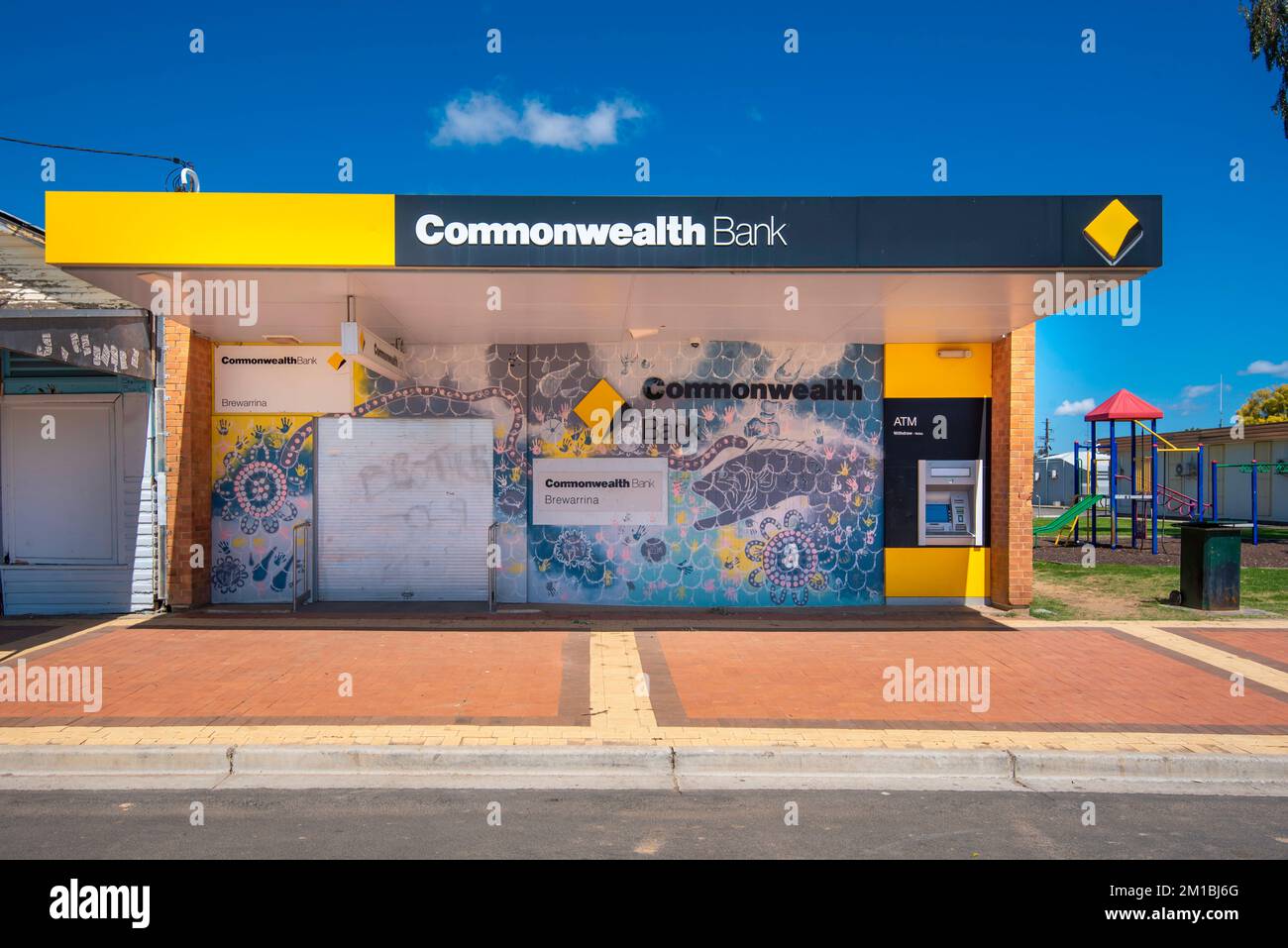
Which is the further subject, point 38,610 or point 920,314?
point 38,610

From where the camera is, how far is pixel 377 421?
1198cm

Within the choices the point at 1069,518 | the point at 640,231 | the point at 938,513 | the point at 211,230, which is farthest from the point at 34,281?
the point at 1069,518

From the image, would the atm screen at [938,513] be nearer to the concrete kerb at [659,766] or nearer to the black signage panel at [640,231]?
the black signage panel at [640,231]

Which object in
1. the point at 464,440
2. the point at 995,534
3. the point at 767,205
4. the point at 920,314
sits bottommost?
the point at 995,534

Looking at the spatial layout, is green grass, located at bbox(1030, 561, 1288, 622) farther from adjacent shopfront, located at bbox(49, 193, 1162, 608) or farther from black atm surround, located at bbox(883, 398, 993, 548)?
black atm surround, located at bbox(883, 398, 993, 548)

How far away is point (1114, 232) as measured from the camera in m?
8.38

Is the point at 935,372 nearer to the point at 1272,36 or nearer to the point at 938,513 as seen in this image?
the point at 938,513

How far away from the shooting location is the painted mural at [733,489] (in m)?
12.0

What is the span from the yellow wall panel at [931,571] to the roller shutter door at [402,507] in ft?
18.1

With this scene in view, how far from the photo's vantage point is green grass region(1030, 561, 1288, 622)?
38.9 ft
